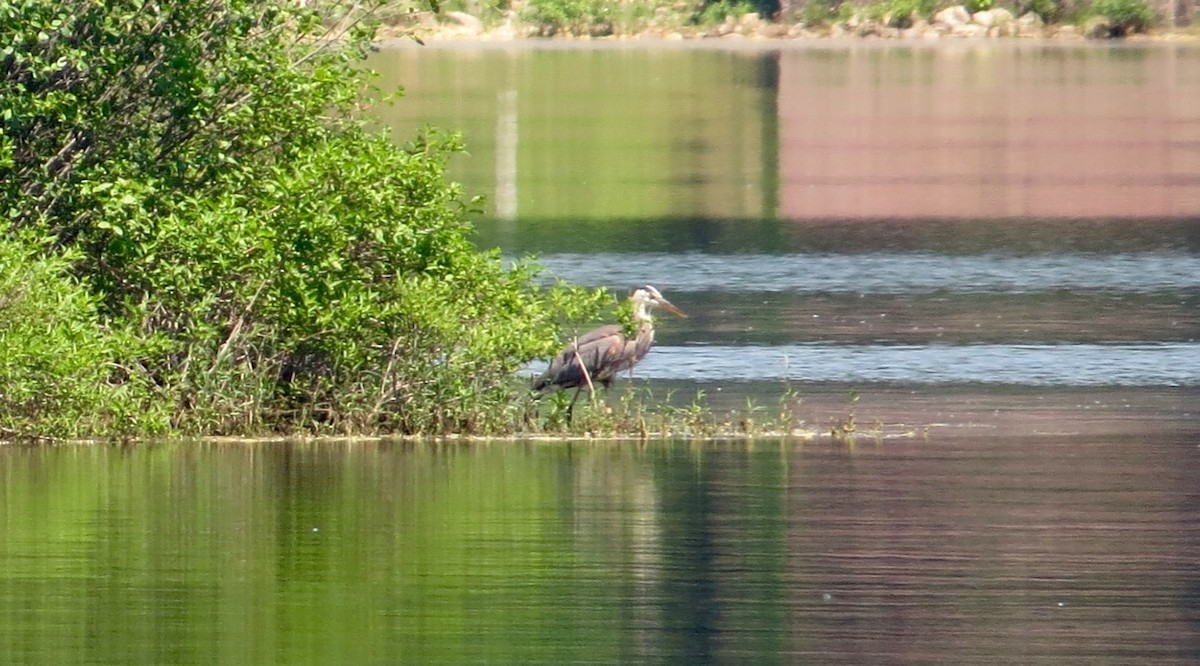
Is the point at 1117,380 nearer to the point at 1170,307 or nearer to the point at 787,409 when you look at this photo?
the point at 787,409

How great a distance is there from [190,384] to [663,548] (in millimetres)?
4639

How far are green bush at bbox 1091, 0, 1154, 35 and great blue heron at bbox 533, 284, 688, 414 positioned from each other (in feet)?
250

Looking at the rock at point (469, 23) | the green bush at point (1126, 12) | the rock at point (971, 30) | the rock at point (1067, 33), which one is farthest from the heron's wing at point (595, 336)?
the rock at point (469, 23)

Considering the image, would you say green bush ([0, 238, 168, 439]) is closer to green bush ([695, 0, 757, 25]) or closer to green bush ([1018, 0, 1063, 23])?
green bush ([1018, 0, 1063, 23])

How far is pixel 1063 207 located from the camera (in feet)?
114

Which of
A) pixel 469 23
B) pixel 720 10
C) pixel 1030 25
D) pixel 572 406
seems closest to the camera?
pixel 572 406

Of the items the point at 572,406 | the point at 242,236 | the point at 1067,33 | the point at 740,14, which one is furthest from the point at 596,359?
the point at 740,14

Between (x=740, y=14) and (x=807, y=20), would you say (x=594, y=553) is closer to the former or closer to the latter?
(x=807, y=20)

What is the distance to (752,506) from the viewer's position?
12281 mm

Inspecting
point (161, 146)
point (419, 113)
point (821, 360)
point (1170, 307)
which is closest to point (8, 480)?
point (161, 146)

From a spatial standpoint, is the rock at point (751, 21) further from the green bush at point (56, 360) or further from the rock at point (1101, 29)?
the green bush at point (56, 360)

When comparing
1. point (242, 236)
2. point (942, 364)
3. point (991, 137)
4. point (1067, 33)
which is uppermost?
point (1067, 33)

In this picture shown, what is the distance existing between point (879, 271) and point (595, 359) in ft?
38.4

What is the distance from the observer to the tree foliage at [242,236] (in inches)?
574
